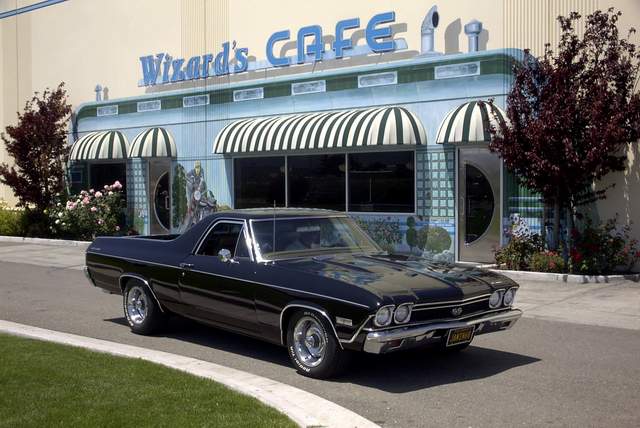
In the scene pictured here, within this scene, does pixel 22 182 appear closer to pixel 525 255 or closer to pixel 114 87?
pixel 114 87

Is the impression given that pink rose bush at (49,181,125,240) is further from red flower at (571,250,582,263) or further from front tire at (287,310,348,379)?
front tire at (287,310,348,379)

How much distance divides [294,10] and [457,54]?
5.53 m

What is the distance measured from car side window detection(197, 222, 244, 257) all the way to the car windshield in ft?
0.89

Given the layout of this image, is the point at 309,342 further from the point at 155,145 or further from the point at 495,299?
the point at 155,145

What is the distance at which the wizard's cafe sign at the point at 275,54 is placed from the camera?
18.3 m

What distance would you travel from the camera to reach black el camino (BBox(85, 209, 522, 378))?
6.66m

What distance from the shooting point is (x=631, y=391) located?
6.69m

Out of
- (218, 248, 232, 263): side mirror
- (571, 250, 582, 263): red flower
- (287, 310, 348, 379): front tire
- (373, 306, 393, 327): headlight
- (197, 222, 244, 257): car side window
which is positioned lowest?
(287, 310, 348, 379): front tire

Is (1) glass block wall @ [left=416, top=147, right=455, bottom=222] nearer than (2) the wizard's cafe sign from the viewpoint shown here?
Yes

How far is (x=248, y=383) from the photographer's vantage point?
669 cm

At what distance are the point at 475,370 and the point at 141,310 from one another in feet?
13.5

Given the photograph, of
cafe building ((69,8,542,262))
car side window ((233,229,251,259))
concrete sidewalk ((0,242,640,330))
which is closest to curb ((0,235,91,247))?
cafe building ((69,8,542,262))

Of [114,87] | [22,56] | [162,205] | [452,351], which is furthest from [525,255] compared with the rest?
[22,56]

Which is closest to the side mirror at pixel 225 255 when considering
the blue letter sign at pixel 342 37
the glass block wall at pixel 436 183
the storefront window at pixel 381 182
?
the glass block wall at pixel 436 183
